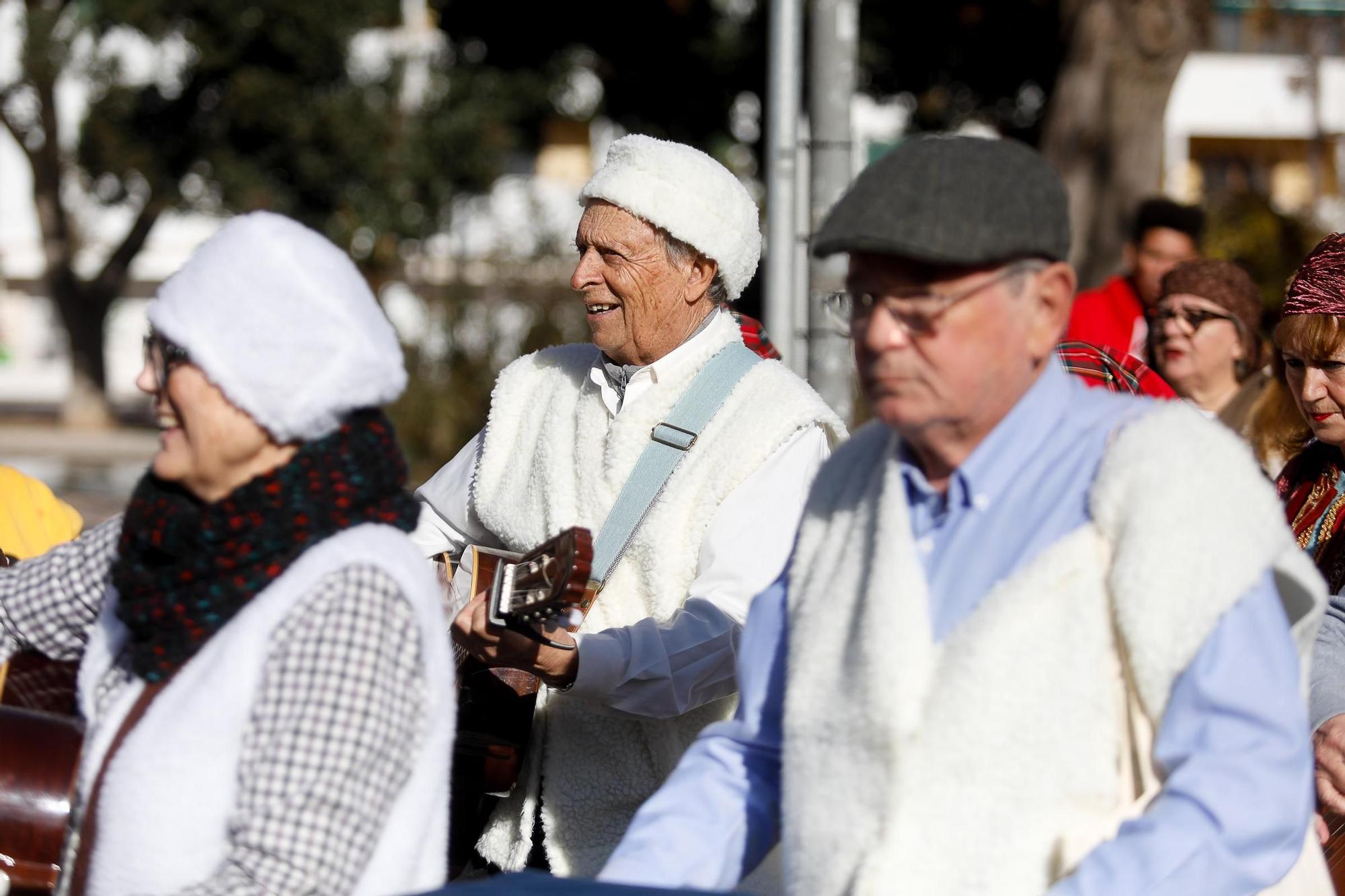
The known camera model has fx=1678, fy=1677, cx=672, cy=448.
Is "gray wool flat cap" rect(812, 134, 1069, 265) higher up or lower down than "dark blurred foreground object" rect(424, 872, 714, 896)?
higher up

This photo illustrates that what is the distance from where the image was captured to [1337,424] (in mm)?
3629

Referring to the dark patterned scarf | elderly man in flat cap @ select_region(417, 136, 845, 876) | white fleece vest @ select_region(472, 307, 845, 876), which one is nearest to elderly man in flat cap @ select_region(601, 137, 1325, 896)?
the dark patterned scarf

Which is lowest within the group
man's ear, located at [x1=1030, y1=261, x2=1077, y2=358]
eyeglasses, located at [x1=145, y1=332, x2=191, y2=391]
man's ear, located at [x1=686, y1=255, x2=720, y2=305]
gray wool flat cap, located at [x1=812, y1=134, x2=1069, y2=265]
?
man's ear, located at [x1=686, y1=255, x2=720, y2=305]

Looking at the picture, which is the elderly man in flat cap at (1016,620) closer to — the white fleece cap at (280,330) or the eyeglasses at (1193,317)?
the white fleece cap at (280,330)

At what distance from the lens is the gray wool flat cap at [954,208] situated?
212cm

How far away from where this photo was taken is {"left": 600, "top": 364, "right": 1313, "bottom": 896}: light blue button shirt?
2025 mm

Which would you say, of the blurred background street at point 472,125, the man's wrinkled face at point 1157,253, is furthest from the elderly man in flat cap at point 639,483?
the man's wrinkled face at point 1157,253

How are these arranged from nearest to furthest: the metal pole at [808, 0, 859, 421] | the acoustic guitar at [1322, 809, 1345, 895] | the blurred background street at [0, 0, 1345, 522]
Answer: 1. the acoustic guitar at [1322, 809, 1345, 895]
2. the metal pole at [808, 0, 859, 421]
3. the blurred background street at [0, 0, 1345, 522]

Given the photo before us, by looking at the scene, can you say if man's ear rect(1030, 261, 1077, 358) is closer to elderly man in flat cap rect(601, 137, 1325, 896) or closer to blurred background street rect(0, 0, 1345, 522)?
elderly man in flat cap rect(601, 137, 1325, 896)

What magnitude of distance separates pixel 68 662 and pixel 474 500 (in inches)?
46.7

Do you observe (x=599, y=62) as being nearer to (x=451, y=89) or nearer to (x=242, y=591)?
(x=451, y=89)

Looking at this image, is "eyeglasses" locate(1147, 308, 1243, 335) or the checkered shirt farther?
"eyeglasses" locate(1147, 308, 1243, 335)

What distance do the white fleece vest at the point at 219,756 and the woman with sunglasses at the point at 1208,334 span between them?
400 cm

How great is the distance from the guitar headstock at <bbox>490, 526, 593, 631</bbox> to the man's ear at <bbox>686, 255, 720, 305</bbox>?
0.94 m
